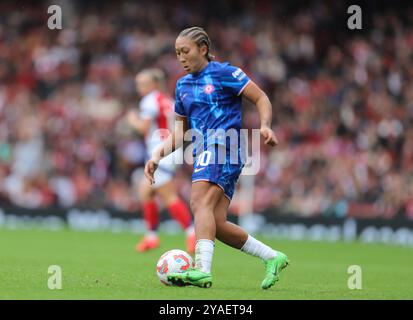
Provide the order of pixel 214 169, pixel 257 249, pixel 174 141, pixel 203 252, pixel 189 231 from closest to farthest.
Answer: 1. pixel 203 252
2. pixel 214 169
3. pixel 257 249
4. pixel 174 141
5. pixel 189 231

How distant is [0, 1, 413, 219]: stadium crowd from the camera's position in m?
18.4

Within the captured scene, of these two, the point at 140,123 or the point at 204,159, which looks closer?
the point at 204,159

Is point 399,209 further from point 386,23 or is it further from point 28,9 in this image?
point 28,9

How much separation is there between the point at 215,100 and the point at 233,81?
0.68 ft

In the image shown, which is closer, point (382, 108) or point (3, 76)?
point (382, 108)

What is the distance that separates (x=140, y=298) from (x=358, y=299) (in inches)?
64.3

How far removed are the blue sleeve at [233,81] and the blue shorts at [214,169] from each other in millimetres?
485

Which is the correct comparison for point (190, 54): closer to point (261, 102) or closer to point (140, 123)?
point (261, 102)

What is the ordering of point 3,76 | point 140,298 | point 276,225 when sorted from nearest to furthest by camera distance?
point 140,298 → point 276,225 → point 3,76

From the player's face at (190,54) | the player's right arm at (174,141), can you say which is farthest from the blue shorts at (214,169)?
the player's face at (190,54)

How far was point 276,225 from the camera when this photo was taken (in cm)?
1806

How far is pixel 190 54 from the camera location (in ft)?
25.2

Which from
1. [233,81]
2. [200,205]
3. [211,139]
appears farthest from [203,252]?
[233,81]

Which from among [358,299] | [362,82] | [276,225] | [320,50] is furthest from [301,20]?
[358,299]
